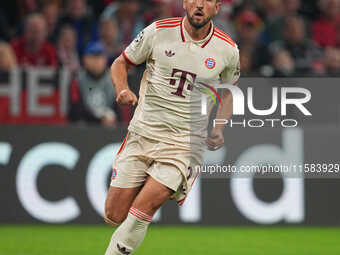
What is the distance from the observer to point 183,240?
845cm

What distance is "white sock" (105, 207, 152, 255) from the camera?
18.6 ft

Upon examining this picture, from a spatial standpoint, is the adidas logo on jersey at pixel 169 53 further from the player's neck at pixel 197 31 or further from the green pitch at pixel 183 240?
the green pitch at pixel 183 240

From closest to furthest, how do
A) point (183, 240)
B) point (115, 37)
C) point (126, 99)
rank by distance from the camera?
point (126, 99) → point (183, 240) → point (115, 37)

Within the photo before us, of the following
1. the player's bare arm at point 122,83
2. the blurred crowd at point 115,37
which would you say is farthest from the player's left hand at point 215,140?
the blurred crowd at point 115,37

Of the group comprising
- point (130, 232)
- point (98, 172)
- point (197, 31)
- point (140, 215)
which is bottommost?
point (98, 172)

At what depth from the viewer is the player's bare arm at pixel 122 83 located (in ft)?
17.7

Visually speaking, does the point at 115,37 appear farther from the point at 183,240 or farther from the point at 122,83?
the point at 122,83

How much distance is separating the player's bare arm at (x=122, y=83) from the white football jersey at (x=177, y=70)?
0.22ft

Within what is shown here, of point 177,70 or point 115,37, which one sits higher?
point 177,70

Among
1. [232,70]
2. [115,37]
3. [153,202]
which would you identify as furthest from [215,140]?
[115,37]

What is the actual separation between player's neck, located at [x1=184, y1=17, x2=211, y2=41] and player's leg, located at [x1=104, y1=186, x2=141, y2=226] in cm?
120

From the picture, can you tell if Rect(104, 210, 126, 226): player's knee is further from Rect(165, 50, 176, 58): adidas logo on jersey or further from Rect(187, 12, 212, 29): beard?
Rect(187, 12, 212, 29): beard

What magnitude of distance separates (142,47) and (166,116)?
0.54m

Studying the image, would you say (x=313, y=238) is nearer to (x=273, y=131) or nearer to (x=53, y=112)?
(x=273, y=131)
